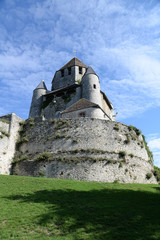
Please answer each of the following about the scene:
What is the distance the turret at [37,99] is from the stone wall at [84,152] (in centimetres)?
1003

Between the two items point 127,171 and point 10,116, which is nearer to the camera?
point 127,171

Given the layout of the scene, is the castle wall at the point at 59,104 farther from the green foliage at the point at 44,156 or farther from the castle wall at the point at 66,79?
the green foliage at the point at 44,156

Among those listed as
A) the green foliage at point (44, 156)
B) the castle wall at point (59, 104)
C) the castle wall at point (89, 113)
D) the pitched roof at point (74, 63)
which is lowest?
the green foliage at point (44, 156)

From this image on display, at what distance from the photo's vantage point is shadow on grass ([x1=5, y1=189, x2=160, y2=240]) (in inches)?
279

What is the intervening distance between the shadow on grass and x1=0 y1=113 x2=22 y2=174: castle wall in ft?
34.7

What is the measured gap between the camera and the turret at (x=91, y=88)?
101 ft

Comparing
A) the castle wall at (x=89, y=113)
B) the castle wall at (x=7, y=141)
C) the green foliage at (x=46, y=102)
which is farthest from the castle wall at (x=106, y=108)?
the castle wall at (x=7, y=141)

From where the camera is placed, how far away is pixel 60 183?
14.4m

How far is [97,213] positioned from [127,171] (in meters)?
11.6

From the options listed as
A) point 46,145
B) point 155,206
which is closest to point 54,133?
point 46,145

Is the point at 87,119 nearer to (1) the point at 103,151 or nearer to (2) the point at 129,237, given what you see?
(1) the point at 103,151

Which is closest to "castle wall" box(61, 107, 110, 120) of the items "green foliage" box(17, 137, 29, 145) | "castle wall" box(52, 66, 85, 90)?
"green foliage" box(17, 137, 29, 145)

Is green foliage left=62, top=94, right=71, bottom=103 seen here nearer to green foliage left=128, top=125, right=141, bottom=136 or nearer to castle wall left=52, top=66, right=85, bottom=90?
castle wall left=52, top=66, right=85, bottom=90

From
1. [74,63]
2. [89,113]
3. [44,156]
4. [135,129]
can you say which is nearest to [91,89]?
[89,113]
